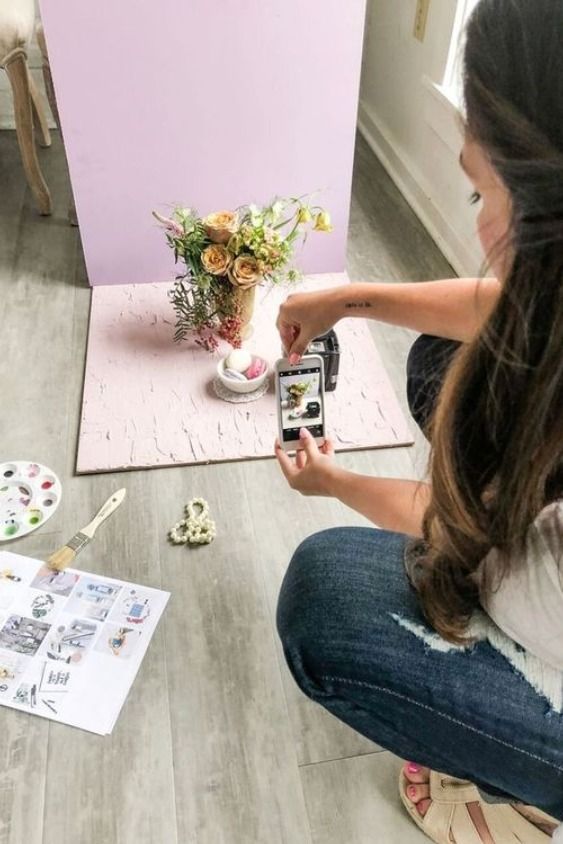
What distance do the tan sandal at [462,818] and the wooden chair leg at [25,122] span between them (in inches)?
70.6

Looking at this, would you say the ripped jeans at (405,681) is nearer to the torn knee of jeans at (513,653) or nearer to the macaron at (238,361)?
the torn knee of jeans at (513,653)

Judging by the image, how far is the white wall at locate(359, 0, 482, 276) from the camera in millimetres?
1867

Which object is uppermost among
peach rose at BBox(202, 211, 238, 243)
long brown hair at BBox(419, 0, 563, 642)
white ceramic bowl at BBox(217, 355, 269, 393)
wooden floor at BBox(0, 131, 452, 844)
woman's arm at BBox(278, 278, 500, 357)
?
long brown hair at BBox(419, 0, 563, 642)

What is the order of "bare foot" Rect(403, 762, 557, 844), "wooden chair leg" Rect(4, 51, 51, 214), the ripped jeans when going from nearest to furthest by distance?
the ripped jeans, "bare foot" Rect(403, 762, 557, 844), "wooden chair leg" Rect(4, 51, 51, 214)

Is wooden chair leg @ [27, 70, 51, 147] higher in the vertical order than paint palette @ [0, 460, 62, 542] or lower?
higher

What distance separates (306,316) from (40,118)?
5.21 ft

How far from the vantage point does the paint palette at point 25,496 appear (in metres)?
1.26

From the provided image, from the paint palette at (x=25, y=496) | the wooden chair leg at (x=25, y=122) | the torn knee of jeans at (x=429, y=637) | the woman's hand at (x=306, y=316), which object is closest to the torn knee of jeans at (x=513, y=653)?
the torn knee of jeans at (x=429, y=637)

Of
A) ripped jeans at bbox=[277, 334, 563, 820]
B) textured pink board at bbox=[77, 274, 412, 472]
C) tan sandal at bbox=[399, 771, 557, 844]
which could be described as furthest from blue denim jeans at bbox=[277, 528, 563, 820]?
textured pink board at bbox=[77, 274, 412, 472]

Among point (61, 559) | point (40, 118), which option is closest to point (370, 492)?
point (61, 559)

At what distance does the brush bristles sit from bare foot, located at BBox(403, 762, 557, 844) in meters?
0.62

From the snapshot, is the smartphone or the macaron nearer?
the smartphone

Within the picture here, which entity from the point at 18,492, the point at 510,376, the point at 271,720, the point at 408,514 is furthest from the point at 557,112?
the point at 18,492

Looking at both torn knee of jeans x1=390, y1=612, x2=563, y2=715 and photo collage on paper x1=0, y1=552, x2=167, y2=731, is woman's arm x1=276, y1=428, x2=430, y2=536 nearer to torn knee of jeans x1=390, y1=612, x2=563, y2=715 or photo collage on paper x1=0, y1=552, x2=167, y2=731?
torn knee of jeans x1=390, y1=612, x2=563, y2=715
